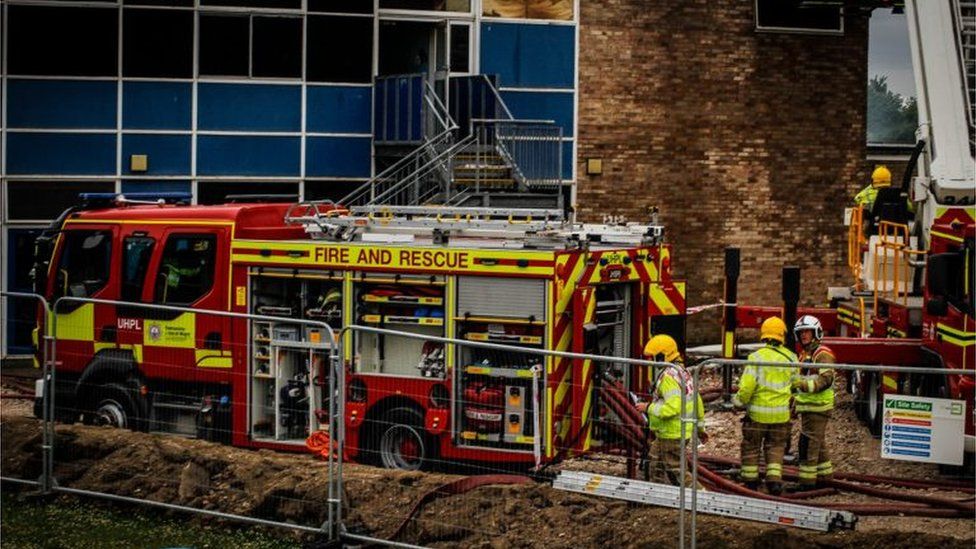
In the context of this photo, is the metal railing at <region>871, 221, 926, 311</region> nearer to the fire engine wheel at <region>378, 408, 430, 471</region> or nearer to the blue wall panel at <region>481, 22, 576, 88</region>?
the fire engine wheel at <region>378, 408, 430, 471</region>

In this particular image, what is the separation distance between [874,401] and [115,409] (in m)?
8.40

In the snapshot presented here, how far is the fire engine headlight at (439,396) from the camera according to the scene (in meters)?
14.1

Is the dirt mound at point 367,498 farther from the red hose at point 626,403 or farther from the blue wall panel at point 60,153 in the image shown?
the blue wall panel at point 60,153

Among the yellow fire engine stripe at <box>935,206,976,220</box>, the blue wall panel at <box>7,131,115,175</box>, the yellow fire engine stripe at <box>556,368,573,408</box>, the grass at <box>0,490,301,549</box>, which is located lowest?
the grass at <box>0,490,301,549</box>

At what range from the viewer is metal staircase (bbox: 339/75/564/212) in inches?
932

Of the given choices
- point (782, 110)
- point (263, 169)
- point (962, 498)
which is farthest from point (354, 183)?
point (962, 498)

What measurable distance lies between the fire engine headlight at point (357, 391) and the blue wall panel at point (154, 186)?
36.2 feet

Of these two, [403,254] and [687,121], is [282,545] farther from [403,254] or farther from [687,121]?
[687,121]

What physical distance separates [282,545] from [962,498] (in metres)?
5.48

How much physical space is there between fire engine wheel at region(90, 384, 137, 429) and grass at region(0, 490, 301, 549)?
2029 millimetres

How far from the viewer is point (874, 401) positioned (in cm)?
1744

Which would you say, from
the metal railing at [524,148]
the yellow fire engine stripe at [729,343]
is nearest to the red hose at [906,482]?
the yellow fire engine stripe at [729,343]

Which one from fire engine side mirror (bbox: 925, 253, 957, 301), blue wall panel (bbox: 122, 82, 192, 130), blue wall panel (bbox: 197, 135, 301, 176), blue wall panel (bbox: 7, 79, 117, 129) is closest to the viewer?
fire engine side mirror (bbox: 925, 253, 957, 301)

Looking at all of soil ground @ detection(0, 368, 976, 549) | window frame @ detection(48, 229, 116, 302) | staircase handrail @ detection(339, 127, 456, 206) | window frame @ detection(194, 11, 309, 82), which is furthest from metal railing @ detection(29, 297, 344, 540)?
window frame @ detection(194, 11, 309, 82)
